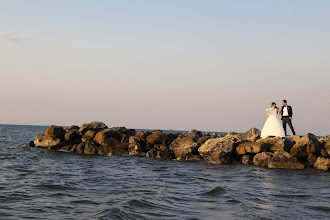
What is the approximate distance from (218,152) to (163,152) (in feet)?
15.2

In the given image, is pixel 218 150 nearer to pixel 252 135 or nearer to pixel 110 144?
→ pixel 252 135

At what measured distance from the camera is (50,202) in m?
9.48

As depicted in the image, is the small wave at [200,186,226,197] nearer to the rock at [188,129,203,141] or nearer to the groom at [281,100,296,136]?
the groom at [281,100,296,136]

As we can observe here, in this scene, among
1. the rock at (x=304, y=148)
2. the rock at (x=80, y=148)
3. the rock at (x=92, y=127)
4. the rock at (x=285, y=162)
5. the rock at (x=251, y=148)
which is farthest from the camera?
the rock at (x=92, y=127)

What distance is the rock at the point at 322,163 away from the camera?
57.4ft

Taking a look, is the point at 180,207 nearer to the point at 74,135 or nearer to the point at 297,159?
the point at 297,159

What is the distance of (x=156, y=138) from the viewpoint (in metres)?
25.1

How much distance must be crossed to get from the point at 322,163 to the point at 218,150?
19.3ft

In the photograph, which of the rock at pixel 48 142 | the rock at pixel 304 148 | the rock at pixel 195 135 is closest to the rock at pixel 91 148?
the rock at pixel 48 142

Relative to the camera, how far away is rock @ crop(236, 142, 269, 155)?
19344mm

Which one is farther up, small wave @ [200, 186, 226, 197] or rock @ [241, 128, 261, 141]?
rock @ [241, 128, 261, 141]

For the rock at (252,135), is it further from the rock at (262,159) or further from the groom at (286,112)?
the rock at (262,159)

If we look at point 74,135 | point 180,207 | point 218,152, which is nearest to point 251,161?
point 218,152

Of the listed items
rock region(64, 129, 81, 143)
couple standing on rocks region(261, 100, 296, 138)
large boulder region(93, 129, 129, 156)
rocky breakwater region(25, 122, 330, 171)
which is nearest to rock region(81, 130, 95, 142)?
rocky breakwater region(25, 122, 330, 171)
